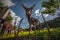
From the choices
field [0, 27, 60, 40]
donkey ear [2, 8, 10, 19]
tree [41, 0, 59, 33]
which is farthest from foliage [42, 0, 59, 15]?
donkey ear [2, 8, 10, 19]

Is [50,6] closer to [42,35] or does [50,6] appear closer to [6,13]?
[42,35]

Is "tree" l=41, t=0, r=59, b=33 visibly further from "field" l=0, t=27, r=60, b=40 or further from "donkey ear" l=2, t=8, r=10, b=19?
"donkey ear" l=2, t=8, r=10, b=19

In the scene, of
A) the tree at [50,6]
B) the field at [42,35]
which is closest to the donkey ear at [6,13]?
the field at [42,35]

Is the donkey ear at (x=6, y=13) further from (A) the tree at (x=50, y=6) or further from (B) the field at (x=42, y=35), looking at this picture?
(A) the tree at (x=50, y=6)

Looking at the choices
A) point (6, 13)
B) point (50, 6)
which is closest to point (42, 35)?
point (50, 6)

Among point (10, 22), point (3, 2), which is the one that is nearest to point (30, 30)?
point (10, 22)

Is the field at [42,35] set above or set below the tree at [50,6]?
below

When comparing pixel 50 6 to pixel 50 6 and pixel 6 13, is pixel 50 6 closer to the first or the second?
pixel 50 6

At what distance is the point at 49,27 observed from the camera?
339 cm

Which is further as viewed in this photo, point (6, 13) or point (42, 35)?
point (6, 13)

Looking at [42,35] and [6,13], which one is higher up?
[6,13]

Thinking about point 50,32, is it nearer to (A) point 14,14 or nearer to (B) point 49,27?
(B) point 49,27

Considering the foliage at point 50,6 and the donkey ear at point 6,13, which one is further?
the donkey ear at point 6,13

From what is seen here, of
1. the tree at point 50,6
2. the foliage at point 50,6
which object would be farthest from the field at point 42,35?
the foliage at point 50,6
